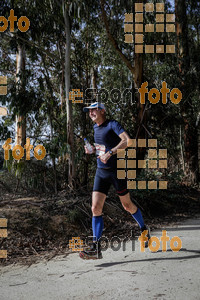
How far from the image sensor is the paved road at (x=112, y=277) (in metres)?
3.16

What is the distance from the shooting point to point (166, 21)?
1211 centimetres

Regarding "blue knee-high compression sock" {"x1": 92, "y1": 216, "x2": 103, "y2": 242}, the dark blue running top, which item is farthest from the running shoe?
the dark blue running top

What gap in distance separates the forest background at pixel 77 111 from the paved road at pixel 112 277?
3.08ft

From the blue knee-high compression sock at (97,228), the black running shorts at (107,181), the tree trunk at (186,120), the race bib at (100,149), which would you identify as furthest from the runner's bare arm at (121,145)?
the tree trunk at (186,120)

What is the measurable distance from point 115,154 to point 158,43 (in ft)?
25.0

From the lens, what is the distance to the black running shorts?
14.8 ft

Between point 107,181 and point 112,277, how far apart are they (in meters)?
1.40

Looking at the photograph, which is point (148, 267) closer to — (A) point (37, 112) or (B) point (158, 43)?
(A) point (37, 112)

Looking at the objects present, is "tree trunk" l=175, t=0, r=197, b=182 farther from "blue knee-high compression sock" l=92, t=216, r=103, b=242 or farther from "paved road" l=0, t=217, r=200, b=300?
"blue knee-high compression sock" l=92, t=216, r=103, b=242

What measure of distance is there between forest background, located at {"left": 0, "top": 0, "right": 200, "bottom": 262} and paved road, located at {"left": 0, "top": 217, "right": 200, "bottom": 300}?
938 millimetres

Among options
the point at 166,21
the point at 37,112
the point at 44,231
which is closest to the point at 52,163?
the point at 37,112

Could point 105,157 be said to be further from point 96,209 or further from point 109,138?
point 96,209

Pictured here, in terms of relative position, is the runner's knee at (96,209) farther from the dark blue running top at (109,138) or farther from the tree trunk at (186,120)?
the tree trunk at (186,120)

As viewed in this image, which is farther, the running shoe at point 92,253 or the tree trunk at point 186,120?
the tree trunk at point 186,120
